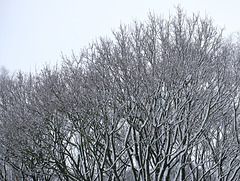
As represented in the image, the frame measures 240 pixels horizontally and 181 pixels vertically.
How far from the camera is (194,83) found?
27.2 ft

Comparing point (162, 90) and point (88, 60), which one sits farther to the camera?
point (88, 60)

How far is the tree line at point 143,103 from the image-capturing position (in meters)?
8.12

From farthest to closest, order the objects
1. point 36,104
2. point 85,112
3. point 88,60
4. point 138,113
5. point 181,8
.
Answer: point 181,8
point 88,60
point 36,104
point 138,113
point 85,112

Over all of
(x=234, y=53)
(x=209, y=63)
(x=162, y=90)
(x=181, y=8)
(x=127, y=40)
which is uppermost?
(x=181, y=8)

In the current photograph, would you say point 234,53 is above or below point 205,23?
below

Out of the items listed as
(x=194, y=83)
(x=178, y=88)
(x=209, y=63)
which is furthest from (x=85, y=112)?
(x=209, y=63)

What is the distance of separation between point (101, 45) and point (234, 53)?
5.17m

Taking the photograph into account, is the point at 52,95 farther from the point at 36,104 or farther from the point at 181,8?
the point at 181,8

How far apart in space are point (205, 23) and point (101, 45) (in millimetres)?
4117

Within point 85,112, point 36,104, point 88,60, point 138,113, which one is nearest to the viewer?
point 85,112

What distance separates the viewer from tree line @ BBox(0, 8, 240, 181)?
320 inches

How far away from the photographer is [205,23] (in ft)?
35.4

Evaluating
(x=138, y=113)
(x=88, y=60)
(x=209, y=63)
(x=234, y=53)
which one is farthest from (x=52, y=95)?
(x=234, y=53)

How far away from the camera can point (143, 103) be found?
28.1ft
